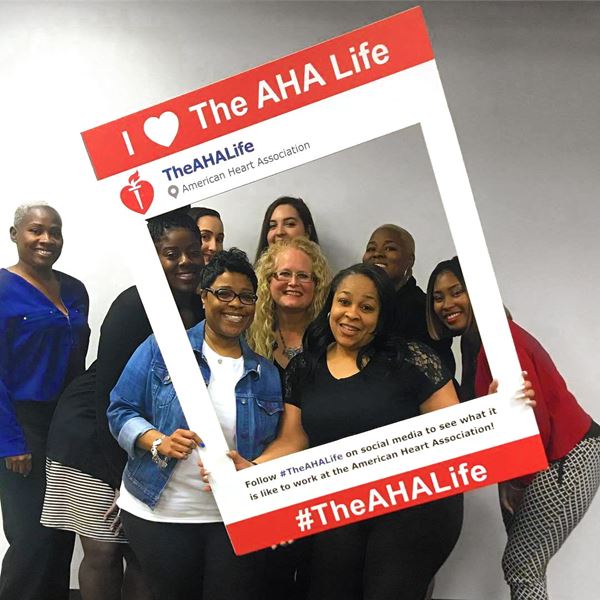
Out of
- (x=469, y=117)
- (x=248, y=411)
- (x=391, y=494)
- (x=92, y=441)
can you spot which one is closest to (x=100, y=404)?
(x=92, y=441)

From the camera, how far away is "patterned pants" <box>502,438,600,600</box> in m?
2.23

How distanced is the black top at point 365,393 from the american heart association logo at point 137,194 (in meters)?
0.66

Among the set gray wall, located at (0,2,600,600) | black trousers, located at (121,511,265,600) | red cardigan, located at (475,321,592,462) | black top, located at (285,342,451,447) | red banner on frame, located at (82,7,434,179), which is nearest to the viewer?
red banner on frame, located at (82,7,434,179)

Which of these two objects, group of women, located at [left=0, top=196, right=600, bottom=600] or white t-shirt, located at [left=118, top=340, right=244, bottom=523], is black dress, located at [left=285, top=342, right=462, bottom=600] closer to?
group of women, located at [left=0, top=196, right=600, bottom=600]

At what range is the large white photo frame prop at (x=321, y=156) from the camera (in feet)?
6.11

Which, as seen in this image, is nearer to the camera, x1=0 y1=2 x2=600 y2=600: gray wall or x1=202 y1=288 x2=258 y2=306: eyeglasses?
x1=202 y1=288 x2=258 y2=306: eyeglasses

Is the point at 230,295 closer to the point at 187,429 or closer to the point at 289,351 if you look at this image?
the point at 289,351

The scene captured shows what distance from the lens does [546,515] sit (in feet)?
7.34

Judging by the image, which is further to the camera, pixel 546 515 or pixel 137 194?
pixel 546 515

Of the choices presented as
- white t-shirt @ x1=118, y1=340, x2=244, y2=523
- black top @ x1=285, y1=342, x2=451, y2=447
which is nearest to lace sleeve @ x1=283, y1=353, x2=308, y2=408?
black top @ x1=285, y1=342, x2=451, y2=447

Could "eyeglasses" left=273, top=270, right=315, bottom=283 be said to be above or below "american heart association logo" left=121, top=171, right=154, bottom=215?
below

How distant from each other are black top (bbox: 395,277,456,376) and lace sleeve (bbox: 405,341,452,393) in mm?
19

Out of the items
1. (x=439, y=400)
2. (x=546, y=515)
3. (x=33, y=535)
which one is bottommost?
(x=546, y=515)

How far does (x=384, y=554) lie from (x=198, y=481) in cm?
61
